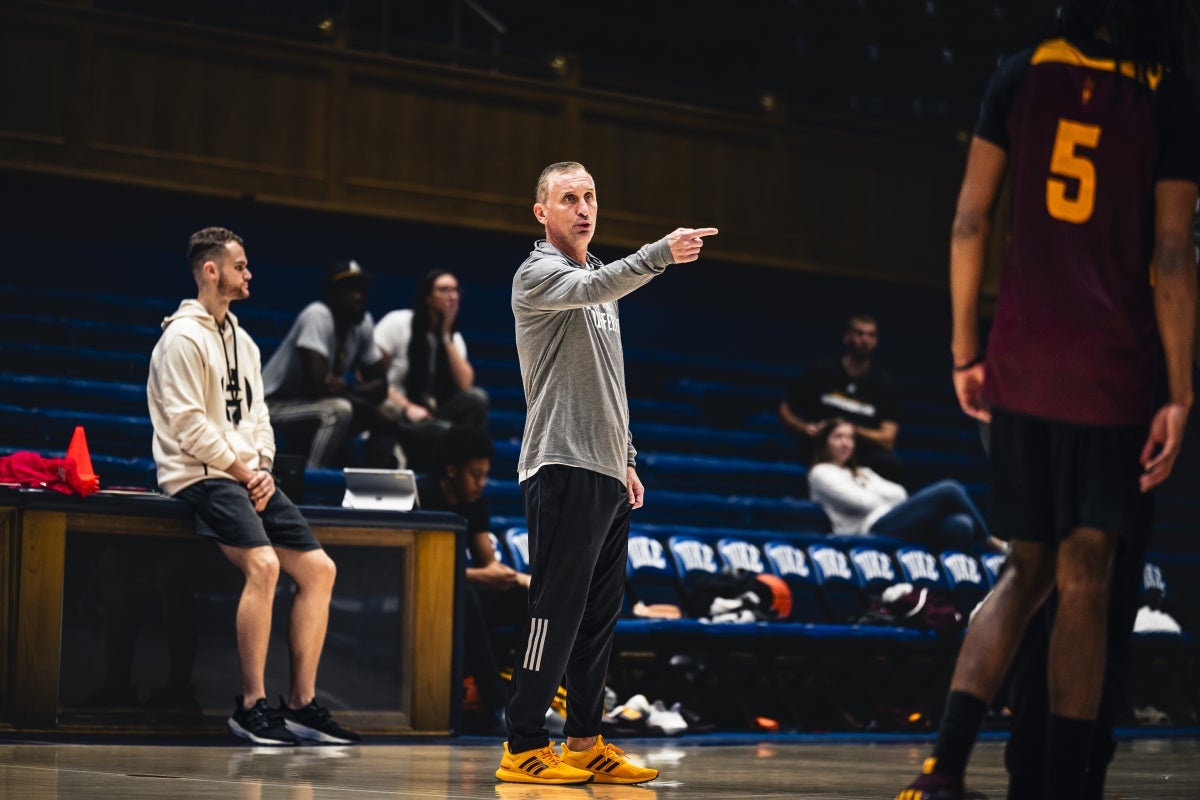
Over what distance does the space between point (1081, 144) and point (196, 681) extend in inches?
178

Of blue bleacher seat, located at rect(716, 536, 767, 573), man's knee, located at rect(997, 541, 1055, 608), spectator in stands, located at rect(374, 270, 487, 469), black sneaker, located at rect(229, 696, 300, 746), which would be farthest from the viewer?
spectator in stands, located at rect(374, 270, 487, 469)

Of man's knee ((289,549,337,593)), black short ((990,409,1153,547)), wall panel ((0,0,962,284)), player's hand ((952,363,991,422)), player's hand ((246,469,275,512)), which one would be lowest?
man's knee ((289,549,337,593))

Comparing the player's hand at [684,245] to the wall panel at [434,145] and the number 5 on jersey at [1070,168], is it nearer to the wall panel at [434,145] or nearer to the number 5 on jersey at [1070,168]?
the number 5 on jersey at [1070,168]

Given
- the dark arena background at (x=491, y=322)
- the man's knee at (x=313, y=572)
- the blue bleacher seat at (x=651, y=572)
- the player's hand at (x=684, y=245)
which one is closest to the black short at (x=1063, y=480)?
the dark arena background at (x=491, y=322)

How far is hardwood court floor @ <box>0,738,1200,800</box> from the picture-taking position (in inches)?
153

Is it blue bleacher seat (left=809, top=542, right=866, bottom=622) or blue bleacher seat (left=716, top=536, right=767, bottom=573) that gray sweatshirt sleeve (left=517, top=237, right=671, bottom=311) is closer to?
blue bleacher seat (left=716, top=536, right=767, bottom=573)

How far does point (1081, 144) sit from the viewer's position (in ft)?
9.52

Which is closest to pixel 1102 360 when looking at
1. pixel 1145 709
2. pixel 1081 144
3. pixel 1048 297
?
pixel 1048 297

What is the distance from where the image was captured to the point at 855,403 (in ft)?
33.7

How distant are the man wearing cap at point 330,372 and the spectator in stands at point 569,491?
380 centimetres

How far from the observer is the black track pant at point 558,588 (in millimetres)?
4406

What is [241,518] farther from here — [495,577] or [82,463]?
[495,577]

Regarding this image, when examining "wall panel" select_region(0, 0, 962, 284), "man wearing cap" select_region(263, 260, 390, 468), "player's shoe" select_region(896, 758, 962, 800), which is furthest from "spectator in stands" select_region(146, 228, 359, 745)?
"wall panel" select_region(0, 0, 962, 284)

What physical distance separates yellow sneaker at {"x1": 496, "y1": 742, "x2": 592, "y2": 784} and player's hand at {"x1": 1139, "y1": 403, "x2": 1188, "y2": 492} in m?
2.12
